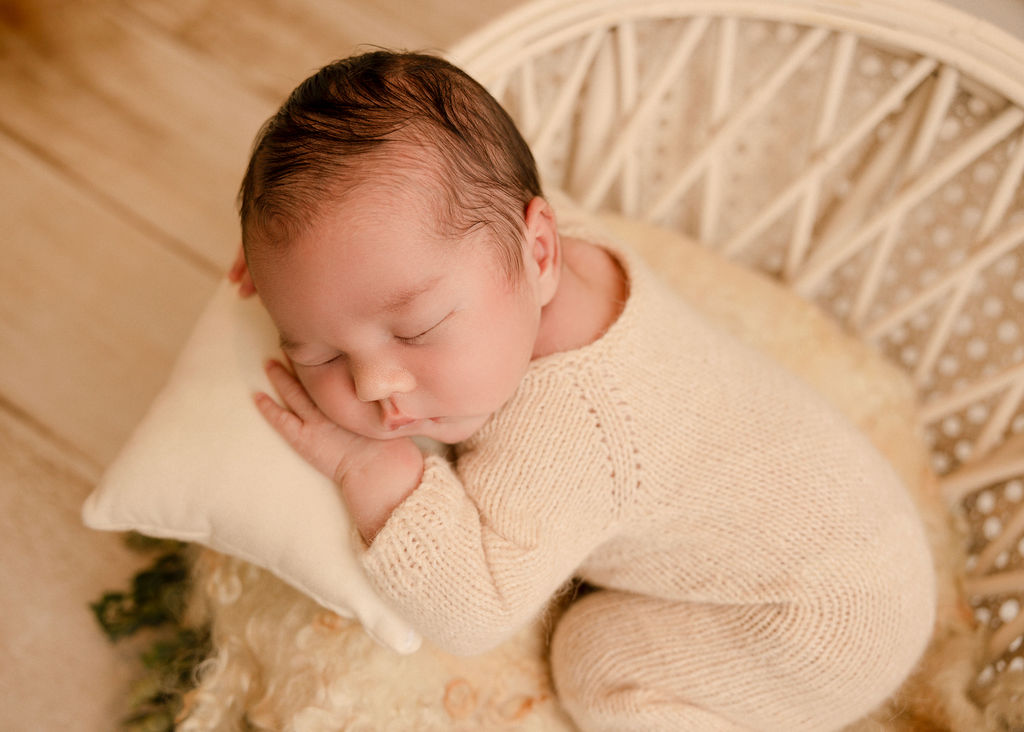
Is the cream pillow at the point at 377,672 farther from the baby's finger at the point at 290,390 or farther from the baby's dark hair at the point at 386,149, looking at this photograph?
the baby's dark hair at the point at 386,149

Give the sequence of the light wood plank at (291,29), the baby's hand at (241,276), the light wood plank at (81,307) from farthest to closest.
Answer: the light wood plank at (291,29) → the light wood plank at (81,307) → the baby's hand at (241,276)

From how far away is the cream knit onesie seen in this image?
2.44 feet

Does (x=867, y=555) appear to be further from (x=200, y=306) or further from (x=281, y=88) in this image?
(x=281, y=88)

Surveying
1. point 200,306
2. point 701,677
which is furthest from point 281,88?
point 701,677

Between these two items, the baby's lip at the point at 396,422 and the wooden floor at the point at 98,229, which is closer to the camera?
the baby's lip at the point at 396,422

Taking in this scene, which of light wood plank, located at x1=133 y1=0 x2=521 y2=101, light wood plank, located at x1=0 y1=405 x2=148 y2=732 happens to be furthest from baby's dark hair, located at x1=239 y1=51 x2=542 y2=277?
light wood plank, located at x1=133 y1=0 x2=521 y2=101

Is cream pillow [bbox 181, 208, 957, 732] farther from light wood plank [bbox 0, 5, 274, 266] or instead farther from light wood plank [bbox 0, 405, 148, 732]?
light wood plank [bbox 0, 5, 274, 266]

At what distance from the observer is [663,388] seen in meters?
0.79

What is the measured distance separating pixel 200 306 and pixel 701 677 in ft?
3.15

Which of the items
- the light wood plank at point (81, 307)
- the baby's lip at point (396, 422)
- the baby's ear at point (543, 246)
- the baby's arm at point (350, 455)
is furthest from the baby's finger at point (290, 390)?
the light wood plank at point (81, 307)

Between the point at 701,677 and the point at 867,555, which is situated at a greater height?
the point at 867,555

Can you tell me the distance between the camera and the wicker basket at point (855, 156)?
998 mm

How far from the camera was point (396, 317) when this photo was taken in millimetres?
661

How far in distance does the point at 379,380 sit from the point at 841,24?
76cm
